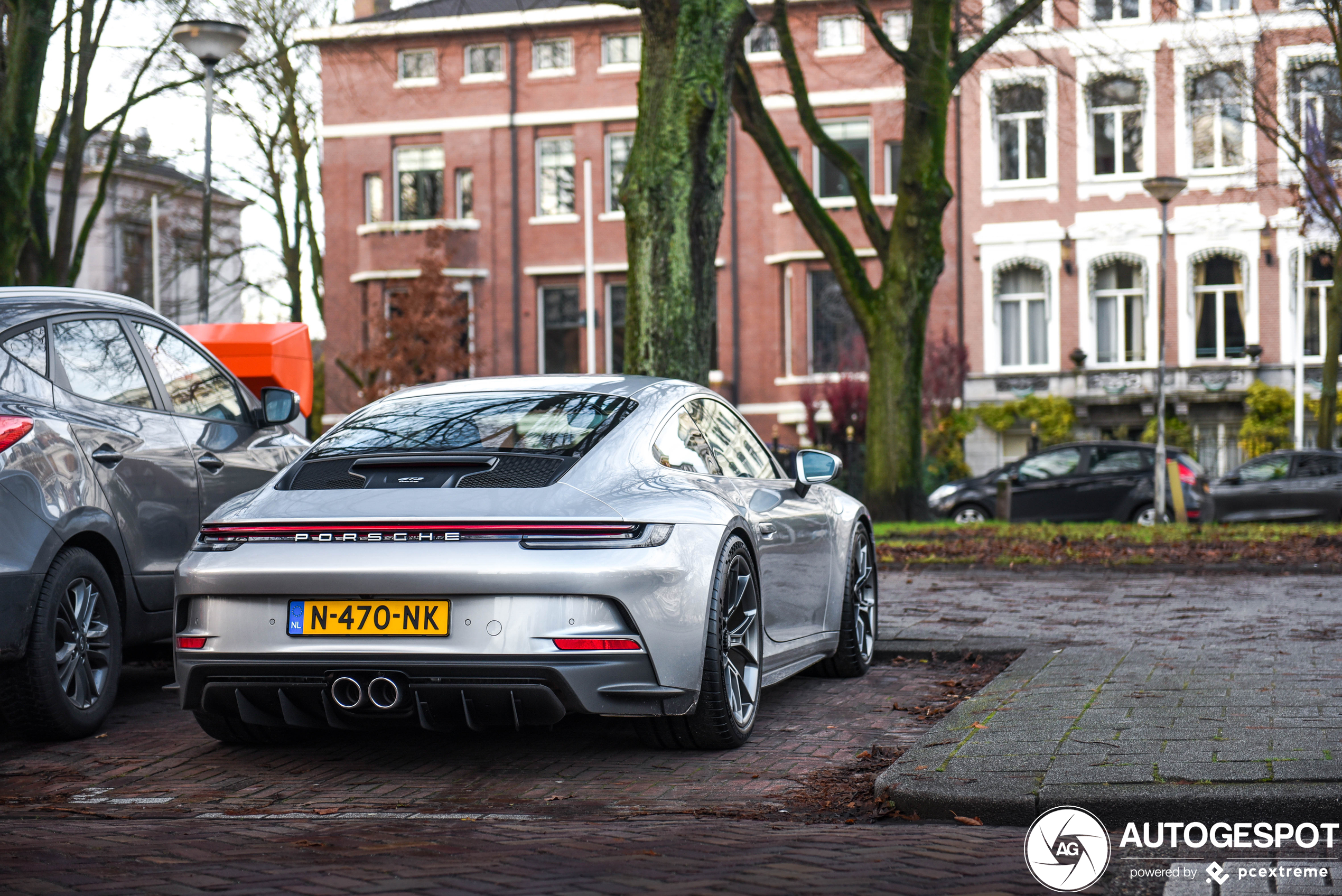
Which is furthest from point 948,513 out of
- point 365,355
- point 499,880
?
point 499,880

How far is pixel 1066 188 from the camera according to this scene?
1437 inches

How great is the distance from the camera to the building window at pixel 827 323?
36.8m

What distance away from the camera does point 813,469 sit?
22.6 ft

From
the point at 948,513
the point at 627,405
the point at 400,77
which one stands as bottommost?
the point at 948,513

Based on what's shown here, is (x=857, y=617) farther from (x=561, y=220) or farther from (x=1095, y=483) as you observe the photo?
(x=561, y=220)

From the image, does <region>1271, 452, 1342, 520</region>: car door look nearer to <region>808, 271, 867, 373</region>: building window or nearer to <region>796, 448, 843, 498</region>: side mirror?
<region>808, 271, 867, 373</region>: building window

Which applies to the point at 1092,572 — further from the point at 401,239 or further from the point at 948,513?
the point at 401,239

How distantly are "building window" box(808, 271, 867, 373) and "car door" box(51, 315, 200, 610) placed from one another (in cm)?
3036

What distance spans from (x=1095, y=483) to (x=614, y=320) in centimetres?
1950

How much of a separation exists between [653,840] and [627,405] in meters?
2.04

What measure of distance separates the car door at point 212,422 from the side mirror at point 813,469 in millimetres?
2765

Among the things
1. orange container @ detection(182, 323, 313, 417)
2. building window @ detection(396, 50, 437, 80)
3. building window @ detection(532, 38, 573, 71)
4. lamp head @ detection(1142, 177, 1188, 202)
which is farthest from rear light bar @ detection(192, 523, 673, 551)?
building window @ detection(396, 50, 437, 80)

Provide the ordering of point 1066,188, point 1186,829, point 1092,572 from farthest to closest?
1. point 1066,188
2. point 1092,572
3. point 1186,829

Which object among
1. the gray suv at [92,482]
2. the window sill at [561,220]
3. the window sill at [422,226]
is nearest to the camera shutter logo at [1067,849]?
the gray suv at [92,482]
